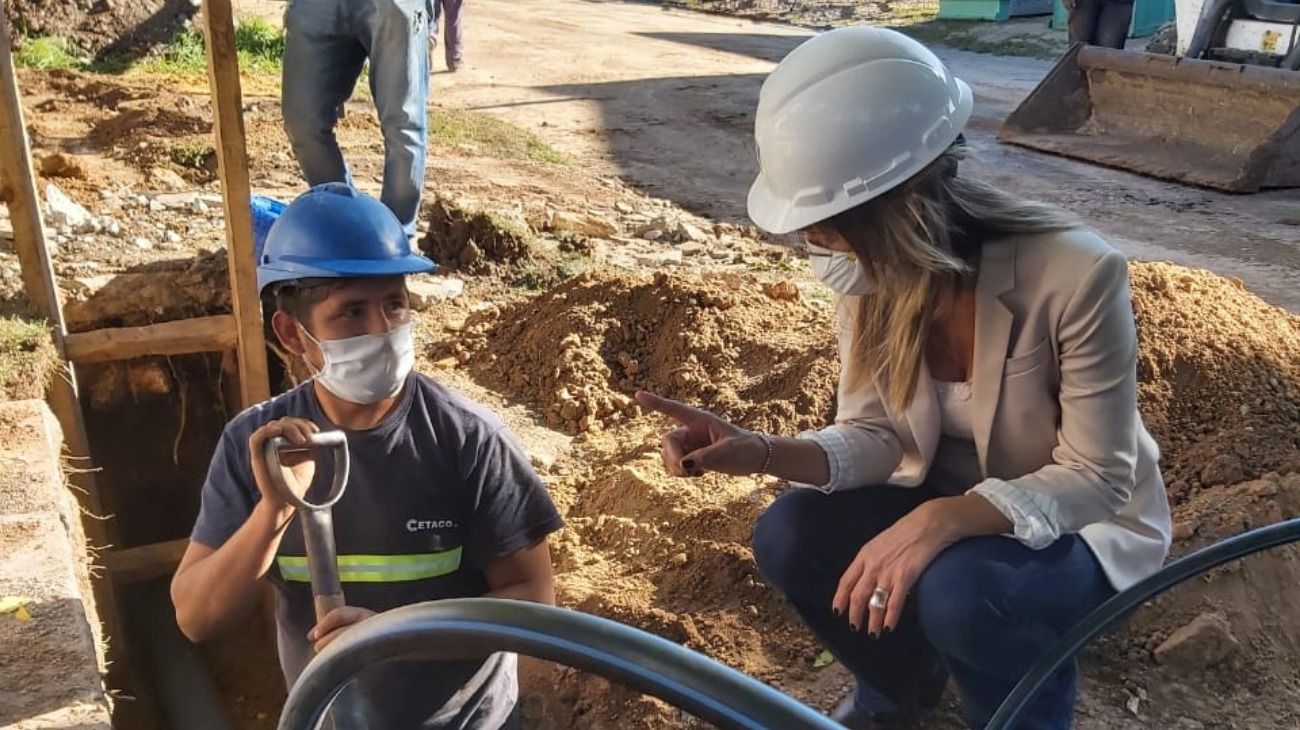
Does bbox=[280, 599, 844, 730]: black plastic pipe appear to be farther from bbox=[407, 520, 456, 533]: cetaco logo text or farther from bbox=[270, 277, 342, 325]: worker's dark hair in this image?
bbox=[270, 277, 342, 325]: worker's dark hair

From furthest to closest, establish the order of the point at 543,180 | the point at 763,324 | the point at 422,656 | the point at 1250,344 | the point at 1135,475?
the point at 543,180 → the point at 763,324 → the point at 1250,344 → the point at 1135,475 → the point at 422,656

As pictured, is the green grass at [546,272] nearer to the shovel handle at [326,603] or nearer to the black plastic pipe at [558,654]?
the shovel handle at [326,603]

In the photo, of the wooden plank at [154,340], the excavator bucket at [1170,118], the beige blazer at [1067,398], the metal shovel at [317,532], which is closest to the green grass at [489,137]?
the excavator bucket at [1170,118]

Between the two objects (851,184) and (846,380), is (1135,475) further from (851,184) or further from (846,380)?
(851,184)

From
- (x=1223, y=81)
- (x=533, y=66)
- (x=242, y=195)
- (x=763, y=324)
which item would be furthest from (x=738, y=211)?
(x=533, y=66)

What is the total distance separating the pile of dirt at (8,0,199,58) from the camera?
357 inches

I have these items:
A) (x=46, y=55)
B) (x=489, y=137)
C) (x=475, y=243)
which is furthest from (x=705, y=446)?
(x=46, y=55)

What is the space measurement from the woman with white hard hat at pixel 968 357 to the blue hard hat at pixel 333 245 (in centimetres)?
46

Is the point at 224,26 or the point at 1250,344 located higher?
the point at 224,26

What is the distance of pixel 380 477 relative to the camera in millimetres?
1792

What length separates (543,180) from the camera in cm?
680

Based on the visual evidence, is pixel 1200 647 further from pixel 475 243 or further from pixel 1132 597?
pixel 475 243

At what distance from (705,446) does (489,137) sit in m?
6.16

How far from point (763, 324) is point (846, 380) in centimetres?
205
